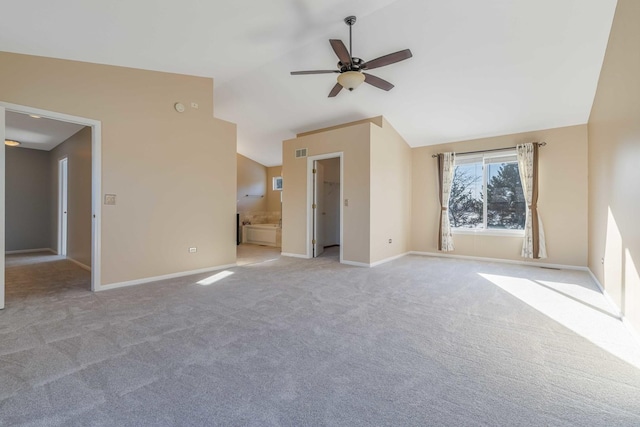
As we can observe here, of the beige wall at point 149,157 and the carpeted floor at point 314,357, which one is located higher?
the beige wall at point 149,157

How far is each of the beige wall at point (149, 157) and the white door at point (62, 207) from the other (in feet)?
12.1

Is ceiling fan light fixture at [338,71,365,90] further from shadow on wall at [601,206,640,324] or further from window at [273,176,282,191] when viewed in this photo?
window at [273,176,282,191]

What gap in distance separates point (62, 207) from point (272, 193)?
18.2ft

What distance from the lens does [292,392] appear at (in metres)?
1.63

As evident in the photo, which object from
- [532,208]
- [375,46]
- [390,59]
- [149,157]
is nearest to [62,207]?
[149,157]

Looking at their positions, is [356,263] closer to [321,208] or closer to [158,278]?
[321,208]

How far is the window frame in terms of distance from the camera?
18.5ft

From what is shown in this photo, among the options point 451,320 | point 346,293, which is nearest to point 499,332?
point 451,320

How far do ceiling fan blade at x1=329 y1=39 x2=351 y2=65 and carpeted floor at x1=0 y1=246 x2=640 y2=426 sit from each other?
2682 mm

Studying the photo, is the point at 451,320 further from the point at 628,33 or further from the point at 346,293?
the point at 628,33

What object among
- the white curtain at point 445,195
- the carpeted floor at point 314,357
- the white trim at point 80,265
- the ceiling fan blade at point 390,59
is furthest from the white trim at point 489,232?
the white trim at point 80,265

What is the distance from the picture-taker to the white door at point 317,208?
621 cm

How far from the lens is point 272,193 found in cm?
1011

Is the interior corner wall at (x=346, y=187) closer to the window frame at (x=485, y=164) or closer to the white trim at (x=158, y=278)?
the white trim at (x=158, y=278)
